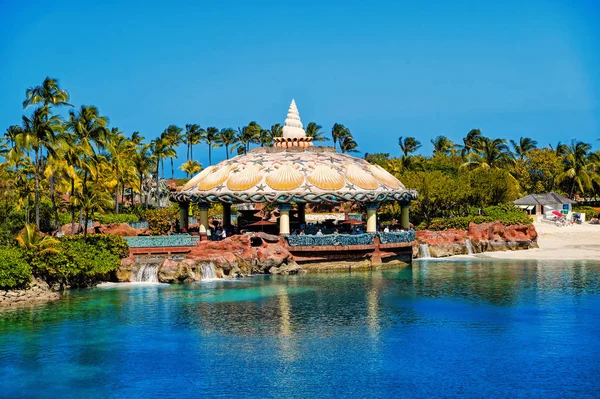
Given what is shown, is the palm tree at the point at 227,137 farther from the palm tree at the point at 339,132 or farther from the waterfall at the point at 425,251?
the waterfall at the point at 425,251

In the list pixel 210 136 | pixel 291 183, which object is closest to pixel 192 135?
pixel 210 136

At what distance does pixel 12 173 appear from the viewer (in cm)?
7519

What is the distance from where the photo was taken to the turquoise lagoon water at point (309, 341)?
77.9ft

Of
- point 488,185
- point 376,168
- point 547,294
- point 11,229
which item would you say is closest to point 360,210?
point 488,185

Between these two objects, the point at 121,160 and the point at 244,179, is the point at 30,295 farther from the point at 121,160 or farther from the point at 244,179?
the point at 121,160

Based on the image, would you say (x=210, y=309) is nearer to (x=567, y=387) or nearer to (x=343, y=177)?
(x=567, y=387)

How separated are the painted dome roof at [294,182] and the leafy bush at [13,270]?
63.6 ft

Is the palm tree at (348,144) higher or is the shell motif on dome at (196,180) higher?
the palm tree at (348,144)

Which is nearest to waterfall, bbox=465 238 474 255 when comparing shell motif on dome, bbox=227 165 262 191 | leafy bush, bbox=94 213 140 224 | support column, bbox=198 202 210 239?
shell motif on dome, bbox=227 165 262 191

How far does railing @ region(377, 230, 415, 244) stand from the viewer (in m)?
55.5

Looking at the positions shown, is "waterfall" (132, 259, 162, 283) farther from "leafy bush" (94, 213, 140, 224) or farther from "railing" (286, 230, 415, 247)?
"leafy bush" (94, 213, 140, 224)

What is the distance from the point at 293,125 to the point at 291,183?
10.1m

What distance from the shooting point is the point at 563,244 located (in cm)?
7081

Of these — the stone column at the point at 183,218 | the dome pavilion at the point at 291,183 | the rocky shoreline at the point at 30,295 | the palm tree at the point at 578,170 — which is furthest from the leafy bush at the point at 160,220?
the palm tree at the point at 578,170
